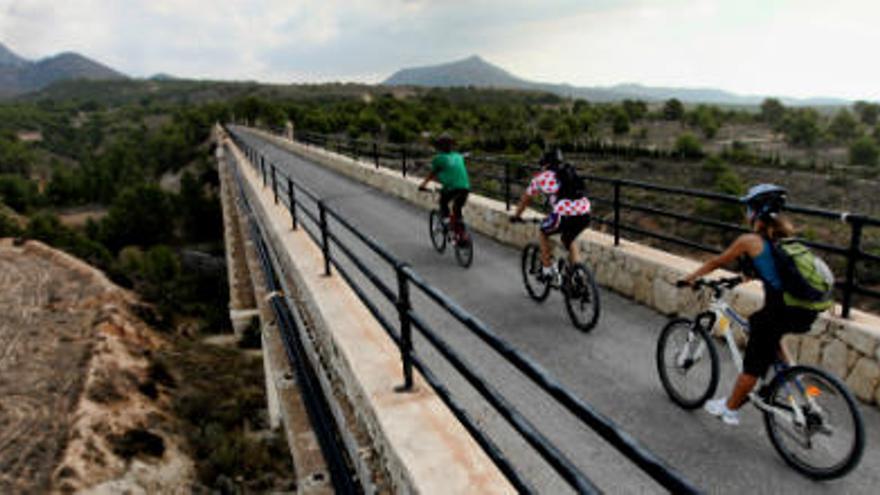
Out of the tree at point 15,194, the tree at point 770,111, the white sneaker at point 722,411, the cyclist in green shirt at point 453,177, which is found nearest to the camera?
the white sneaker at point 722,411

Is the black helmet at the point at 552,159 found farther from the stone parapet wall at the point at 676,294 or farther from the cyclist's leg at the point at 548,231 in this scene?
the stone parapet wall at the point at 676,294

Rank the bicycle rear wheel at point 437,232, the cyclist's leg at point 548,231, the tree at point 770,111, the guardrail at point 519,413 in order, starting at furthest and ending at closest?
the tree at point 770,111, the bicycle rear wheel at point 437,232, the cyclist's leg at point 548,231, the guardrail at point 519,413

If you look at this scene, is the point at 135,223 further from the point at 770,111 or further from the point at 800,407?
the point at 770,111

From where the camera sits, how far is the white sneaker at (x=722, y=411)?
425 cm

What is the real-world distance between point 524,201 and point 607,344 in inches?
83.2

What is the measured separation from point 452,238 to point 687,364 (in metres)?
5.24

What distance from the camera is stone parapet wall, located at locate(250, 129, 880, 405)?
4.70m

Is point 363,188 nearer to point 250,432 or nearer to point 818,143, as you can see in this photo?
point 250,432

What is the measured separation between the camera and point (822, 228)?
3969 cm

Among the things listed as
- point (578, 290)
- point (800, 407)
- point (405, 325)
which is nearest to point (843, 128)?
point (578, 290)

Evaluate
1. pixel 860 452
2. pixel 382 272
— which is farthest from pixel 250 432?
pixel 860 452

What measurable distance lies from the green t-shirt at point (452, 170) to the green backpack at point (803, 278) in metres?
6.07

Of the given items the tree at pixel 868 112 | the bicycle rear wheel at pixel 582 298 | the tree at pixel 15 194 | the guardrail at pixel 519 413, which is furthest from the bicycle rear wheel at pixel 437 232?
the tree at pixel 868 112

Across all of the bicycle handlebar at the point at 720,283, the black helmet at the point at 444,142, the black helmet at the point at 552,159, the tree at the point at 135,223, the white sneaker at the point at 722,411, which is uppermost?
the black helmet at the point at 444,142
